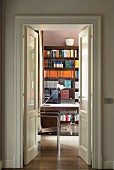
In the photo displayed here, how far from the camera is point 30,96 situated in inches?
202

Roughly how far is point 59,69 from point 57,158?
4408 mm

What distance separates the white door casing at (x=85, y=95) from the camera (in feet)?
16.0

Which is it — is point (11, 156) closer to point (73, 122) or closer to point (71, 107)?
point (71, 107)

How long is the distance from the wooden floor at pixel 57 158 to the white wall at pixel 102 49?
0.49m

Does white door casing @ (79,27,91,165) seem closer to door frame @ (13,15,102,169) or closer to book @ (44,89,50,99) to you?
door frame @ (13,15,102,169)

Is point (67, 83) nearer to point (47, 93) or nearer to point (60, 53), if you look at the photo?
point (47, 93)

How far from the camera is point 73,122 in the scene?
9.26 m

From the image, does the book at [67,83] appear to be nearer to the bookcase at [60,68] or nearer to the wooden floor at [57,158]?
the bookcase at [60,68]

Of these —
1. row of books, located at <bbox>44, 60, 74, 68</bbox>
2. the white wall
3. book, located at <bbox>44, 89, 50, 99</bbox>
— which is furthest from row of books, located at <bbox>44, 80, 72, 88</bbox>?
the white wall

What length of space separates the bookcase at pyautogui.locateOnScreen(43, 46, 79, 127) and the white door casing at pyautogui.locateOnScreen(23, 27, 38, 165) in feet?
12.7

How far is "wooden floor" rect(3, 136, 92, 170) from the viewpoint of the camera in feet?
15.7

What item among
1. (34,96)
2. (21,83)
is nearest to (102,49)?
(21,83)

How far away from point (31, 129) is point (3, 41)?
1654mm

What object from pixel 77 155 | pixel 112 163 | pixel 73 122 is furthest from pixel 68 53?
pixel 112 163
